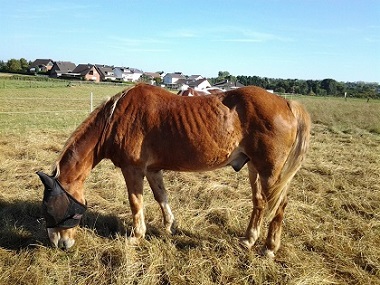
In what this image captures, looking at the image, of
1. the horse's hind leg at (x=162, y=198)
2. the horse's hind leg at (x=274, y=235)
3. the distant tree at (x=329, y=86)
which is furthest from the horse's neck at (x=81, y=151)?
the distant tree at (x=329, y=86)

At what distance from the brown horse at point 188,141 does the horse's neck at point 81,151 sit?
0.03ft

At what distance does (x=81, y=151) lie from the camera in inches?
131

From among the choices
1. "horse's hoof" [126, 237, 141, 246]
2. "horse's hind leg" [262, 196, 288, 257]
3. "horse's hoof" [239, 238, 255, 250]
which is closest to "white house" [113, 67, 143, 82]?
"horse's hoof" [126, 237, 141, 246]

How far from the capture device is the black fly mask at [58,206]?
9.80ft

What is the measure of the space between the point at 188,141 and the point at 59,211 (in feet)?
4.85

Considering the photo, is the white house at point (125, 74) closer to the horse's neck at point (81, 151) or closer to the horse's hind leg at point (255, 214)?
the horse's neck at point (81, 151)

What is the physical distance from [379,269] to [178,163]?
228 centimetres

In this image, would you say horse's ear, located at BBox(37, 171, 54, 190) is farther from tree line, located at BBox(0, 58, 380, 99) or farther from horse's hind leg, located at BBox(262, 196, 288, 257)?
tree line, located at BBox(0, 58, 380, 99)

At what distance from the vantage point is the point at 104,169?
6.06m

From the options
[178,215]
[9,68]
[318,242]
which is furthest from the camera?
[9,68]

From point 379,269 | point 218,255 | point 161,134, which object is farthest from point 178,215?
point 379,269

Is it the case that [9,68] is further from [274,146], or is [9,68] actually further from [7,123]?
[274,146]

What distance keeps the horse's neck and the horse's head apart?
0.20 metres

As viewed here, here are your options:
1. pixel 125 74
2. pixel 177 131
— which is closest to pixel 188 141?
pixel 177 131
